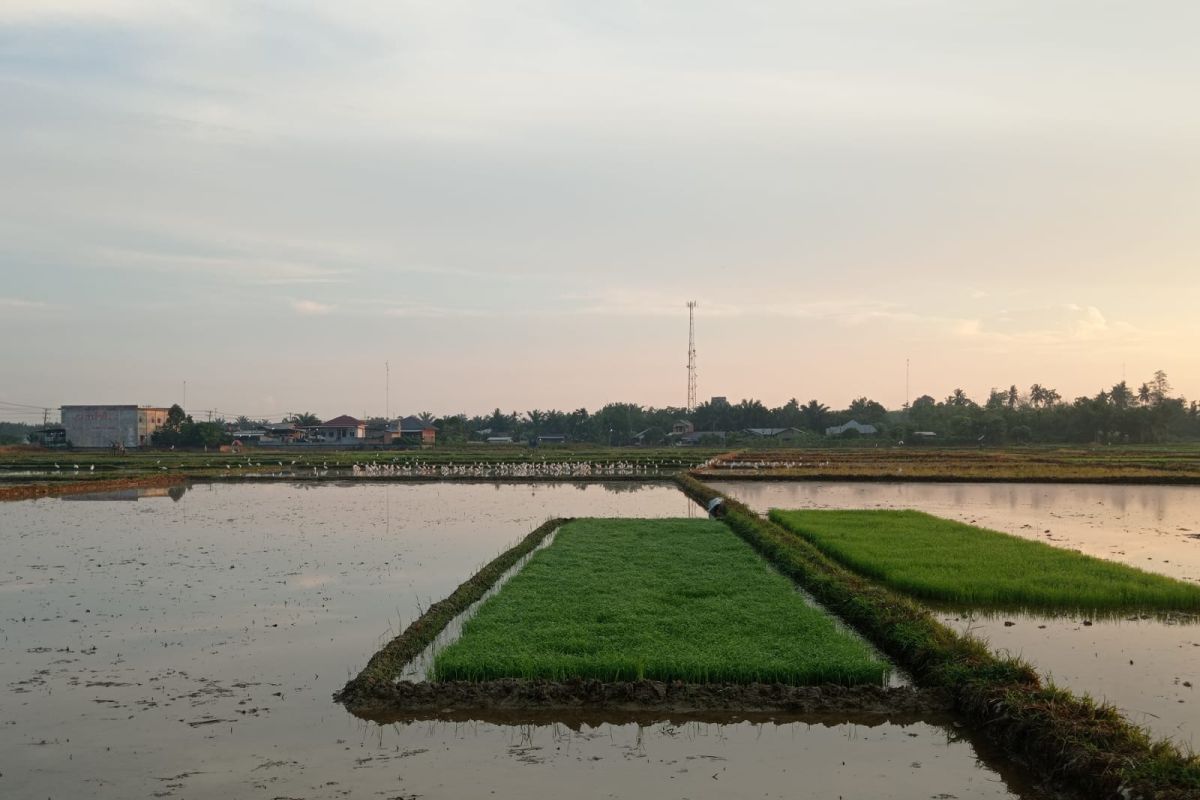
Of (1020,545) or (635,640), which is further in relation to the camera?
(1020,545)

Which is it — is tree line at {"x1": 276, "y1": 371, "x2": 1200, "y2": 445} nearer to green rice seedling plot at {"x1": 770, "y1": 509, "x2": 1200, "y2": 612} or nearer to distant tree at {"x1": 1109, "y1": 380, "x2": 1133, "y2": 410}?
distant tree at {"x1": 1109, "y1": 380, "x2": 1133, "y2": 410}

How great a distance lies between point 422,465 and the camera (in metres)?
48.2

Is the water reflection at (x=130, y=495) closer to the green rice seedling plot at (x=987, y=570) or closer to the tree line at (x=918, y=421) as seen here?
the green rice seedling plot at (x=987, y=570)

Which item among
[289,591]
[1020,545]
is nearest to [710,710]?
[289,591]

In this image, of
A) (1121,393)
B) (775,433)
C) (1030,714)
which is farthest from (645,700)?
(1121,393)

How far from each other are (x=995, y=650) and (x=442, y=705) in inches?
214

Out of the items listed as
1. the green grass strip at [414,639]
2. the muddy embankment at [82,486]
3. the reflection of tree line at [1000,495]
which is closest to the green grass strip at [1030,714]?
the green grass strip at [414,639]

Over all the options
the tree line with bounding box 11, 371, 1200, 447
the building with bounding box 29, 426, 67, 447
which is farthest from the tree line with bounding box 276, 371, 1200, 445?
the building with bounding box 29, 426, 67, 447

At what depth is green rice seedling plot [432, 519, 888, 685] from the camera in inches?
340

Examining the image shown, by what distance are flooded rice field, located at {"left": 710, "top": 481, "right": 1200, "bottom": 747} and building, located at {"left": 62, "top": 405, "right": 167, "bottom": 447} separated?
57.0 meters

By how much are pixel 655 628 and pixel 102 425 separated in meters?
74.8

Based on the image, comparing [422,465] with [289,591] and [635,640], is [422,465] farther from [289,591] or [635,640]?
[635,640]

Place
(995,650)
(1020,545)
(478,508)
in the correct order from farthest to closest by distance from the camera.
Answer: (478,508)
(1020,545)
(995,650)

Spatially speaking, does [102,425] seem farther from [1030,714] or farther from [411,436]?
[1030,714]
